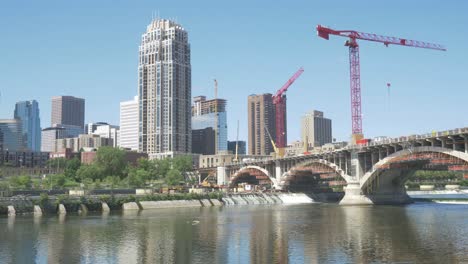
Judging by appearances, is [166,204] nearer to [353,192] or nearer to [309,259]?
[353,192]

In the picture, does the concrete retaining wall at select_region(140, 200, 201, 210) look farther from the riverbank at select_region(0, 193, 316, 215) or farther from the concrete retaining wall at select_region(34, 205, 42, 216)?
the concrete retaining wall at select_region(34, 205, 42, 216)

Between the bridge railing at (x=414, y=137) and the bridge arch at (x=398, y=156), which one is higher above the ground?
the bridge railing at (x=414, y=137)

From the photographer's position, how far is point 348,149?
14762 centimetres

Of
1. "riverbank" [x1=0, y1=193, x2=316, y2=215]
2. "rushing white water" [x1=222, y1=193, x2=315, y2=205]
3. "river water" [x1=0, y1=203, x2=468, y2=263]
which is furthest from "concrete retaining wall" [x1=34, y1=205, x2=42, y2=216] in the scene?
"rushing white water" [x1=222, y1=193, x2=315, y2=205]

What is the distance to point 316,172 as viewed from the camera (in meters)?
169

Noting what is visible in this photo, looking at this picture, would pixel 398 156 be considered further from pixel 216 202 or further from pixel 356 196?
pixel 216 202

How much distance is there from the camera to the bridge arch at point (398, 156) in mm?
106625

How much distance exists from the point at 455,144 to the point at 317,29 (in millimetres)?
87056

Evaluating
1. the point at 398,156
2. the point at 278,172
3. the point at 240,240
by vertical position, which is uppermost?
the point at 398,156

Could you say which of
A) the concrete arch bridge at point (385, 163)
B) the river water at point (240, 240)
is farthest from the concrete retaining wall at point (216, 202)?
the river water at point (240, 240)

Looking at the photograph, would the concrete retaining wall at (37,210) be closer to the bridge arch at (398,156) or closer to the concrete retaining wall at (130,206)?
the concrete retaining wall at (130,206)

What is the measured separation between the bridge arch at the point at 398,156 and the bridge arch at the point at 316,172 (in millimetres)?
6496

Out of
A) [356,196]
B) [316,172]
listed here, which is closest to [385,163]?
[356,196]

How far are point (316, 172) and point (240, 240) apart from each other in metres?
98.7
